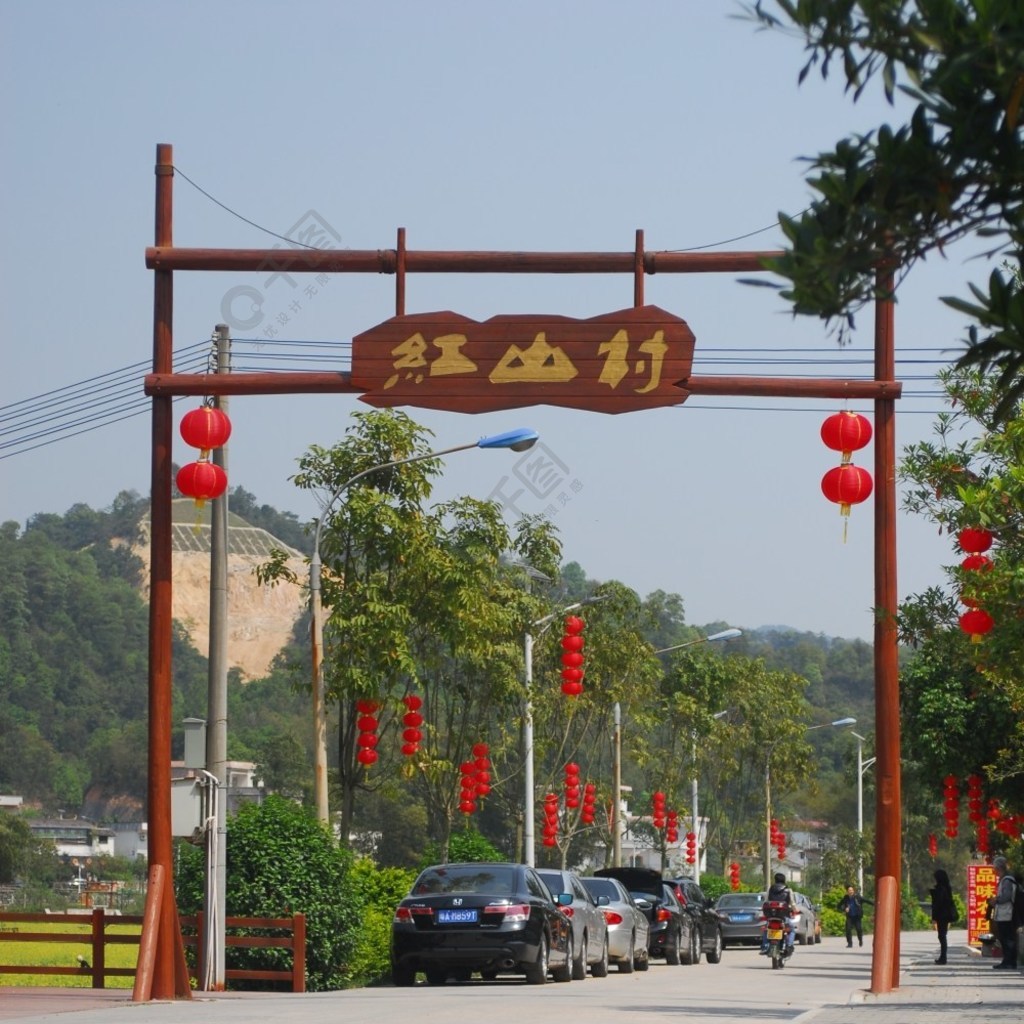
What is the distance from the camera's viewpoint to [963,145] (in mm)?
5305

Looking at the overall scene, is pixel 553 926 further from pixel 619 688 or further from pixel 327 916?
pixel 619 688

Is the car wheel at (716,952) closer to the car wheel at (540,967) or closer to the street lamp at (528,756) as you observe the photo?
the street lamp at (528,756)

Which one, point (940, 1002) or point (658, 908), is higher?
point (940, 1002)

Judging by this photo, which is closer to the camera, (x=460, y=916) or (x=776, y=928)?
(x=460, y=916)

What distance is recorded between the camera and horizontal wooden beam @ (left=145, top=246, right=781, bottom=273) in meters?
17.3

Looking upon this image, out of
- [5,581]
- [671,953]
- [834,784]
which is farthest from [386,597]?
[5,581]

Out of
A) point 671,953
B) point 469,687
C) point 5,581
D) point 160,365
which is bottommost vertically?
point 671,953

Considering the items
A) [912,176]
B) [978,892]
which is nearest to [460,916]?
[912,176]

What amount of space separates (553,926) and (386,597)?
23.3 ft

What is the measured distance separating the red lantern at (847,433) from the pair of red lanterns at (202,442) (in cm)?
589

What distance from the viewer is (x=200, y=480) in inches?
724

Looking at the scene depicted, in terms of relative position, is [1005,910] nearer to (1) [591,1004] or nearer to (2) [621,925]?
(2) [621,925]

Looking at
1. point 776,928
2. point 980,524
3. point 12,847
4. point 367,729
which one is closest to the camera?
point 980,524

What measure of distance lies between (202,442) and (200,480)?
37 cm
